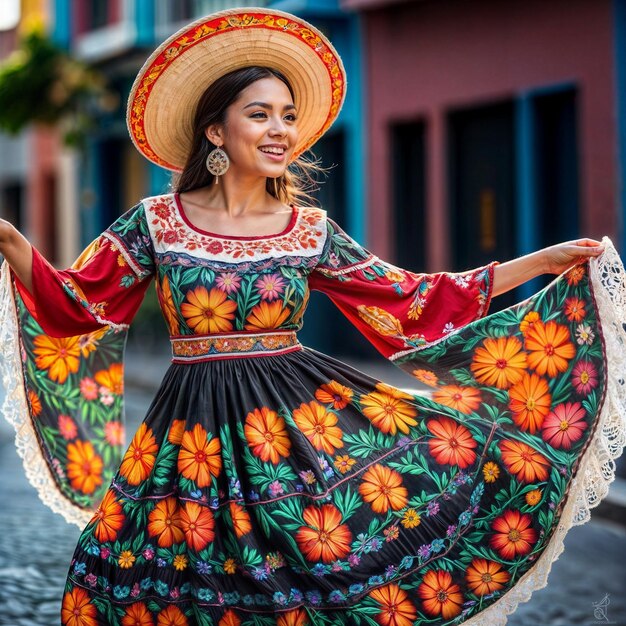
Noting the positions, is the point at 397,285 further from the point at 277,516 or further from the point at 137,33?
the point at 137,33

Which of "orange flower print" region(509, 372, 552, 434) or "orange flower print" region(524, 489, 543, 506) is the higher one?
"orange flower print" region(509, 372, 552, 434)

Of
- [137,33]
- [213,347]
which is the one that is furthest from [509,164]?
[213,347]

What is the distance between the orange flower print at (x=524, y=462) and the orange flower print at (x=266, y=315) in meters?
0.79

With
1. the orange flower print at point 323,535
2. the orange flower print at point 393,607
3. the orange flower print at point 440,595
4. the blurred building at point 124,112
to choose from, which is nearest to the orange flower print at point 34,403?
the orange flower print at point 323,535

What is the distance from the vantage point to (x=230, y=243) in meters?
3.85

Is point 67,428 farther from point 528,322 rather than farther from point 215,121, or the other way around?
point 528,322

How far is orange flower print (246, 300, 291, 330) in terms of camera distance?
12.5 feet

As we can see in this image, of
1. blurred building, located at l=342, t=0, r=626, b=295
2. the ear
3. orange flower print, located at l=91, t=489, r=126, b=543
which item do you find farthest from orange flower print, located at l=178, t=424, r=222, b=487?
blurred building, located at l=342, t=0, r=626, b=295

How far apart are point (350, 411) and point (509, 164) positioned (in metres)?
9.96

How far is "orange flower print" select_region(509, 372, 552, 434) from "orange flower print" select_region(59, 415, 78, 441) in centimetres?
145

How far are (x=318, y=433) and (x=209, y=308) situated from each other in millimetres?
490

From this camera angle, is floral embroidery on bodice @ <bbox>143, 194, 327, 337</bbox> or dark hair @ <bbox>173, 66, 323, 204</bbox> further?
dark hair @ <bbox>173, 66, 323, 204</bbox>

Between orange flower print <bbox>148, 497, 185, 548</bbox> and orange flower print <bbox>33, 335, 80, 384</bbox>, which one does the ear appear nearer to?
orange flower print <bbox>33, 335, 80, 384</bbox>

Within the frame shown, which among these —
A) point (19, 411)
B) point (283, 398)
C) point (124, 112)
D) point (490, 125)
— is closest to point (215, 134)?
point (283, 398)
